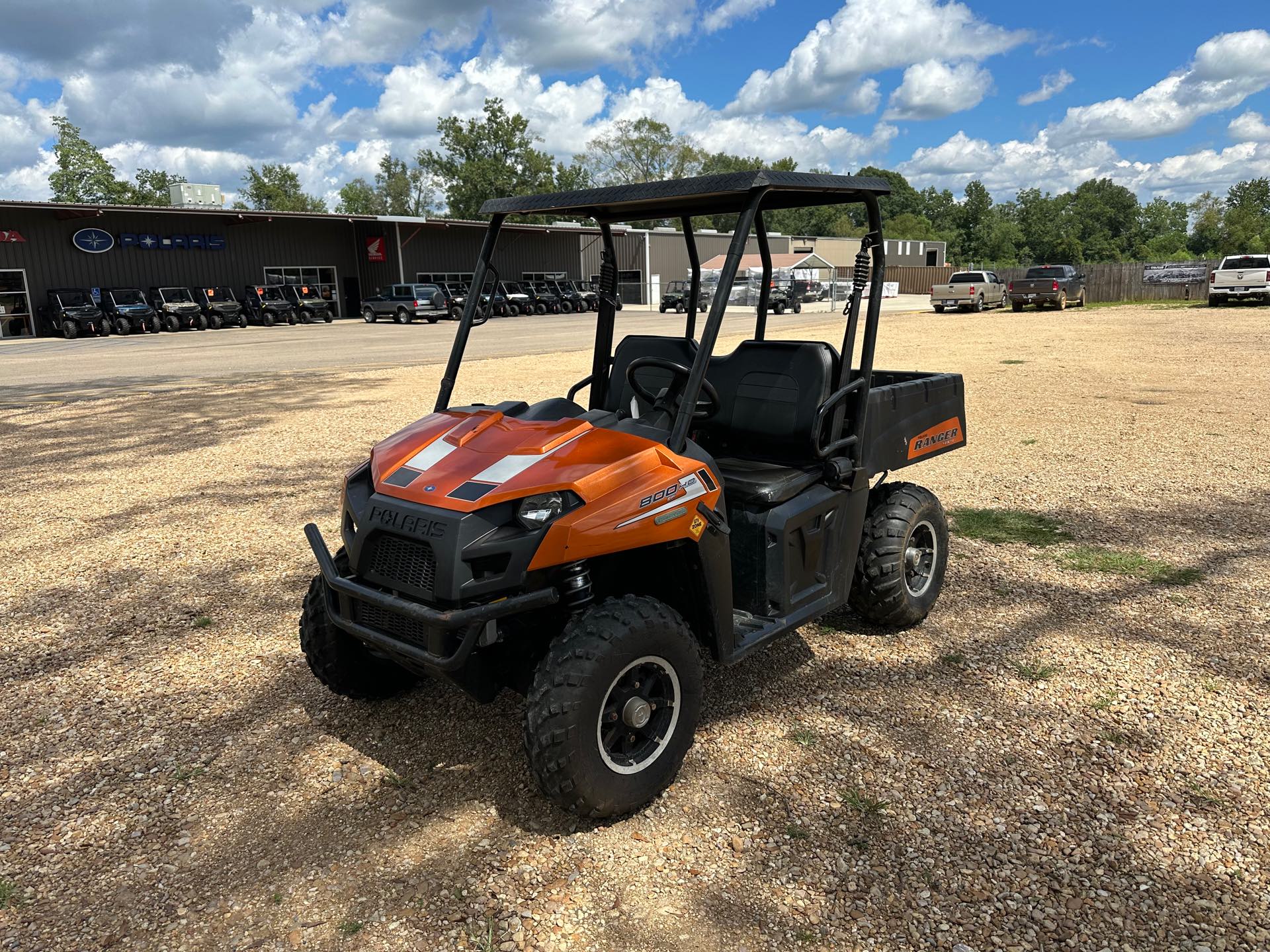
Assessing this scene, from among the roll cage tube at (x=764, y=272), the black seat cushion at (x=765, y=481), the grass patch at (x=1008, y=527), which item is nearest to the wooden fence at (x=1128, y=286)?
the grass patch at (x=1008, y=527)

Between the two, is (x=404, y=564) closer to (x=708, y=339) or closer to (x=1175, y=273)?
(x=708, y=339)

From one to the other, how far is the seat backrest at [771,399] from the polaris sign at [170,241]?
114 ft

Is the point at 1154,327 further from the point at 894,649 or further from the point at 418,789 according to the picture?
the point at 418,789

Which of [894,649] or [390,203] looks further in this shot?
[390,203]

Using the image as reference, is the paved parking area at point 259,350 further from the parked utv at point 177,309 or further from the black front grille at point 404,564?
the black front grille at point 404,564

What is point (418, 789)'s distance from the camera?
9.95 ft

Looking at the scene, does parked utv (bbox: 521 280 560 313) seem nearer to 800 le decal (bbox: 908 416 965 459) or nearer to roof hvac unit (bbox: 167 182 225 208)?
roof hvac unit (bbox: 167 182 225 208)

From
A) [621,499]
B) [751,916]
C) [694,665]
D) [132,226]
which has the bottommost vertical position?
[751,916]

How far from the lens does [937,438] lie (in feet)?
14.2

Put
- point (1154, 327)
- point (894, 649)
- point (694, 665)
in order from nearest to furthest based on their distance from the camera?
1. point (694, 665)
2. point (894, 649)
3. point (1154, 327)

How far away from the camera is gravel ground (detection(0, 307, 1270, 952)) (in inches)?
95.8

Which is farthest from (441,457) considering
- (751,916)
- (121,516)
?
(121,516)

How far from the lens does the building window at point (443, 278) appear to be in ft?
133

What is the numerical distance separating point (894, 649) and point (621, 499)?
199 cm
